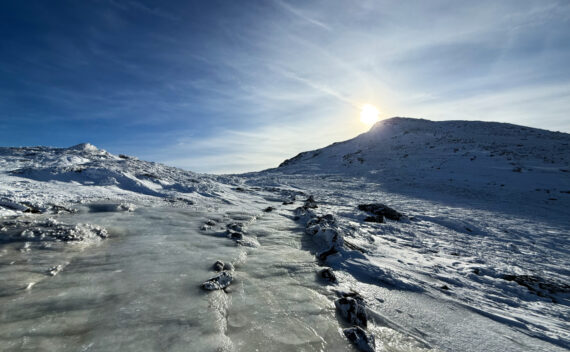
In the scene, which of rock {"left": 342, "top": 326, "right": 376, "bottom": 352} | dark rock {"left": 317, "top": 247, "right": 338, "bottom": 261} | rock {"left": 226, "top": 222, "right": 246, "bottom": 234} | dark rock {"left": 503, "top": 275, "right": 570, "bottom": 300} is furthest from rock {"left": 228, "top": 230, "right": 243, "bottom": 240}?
dark rock {"left": 503, "top": 275, "right": 570, "bottom": 300}

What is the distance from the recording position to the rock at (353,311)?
383 centimetres

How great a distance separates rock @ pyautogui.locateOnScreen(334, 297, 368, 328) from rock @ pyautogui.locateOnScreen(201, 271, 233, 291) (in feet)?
6.19

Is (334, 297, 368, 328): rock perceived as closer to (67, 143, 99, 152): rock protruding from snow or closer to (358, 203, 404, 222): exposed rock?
(358, 203, 404, 222): exposed rock

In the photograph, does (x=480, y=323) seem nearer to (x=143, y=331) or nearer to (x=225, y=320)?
(x=225, y=320)

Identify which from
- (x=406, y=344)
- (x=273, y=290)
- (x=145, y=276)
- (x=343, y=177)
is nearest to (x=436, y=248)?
(x=406, y=344)

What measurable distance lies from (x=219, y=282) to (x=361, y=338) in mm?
2365

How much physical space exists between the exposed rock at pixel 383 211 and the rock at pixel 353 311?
9011mm

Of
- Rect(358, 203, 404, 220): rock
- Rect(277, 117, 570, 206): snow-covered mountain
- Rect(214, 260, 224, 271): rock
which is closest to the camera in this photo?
Rect(214, 260, 224, 271): rock

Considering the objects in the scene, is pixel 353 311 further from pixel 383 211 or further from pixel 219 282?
pixel 383 211

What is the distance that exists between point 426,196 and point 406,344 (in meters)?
18.1

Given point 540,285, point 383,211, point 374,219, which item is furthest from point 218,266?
point 383,211

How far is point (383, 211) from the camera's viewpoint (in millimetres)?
12812

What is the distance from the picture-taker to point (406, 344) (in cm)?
356

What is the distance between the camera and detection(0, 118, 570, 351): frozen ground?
335cm
